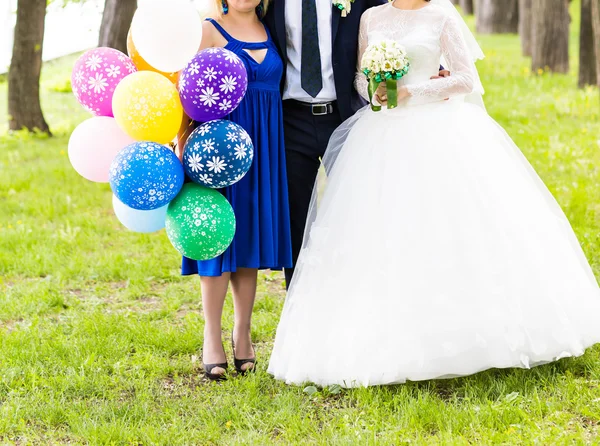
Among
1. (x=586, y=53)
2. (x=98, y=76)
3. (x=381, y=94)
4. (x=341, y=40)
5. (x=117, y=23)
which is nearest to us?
(x=98, y=76)

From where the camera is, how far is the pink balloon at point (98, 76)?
353 centimetres

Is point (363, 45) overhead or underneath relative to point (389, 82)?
overhead

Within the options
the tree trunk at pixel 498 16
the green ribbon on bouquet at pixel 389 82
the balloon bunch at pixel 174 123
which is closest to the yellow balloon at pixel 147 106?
the balloon bunch at pixel 174 123

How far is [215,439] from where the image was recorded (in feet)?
10.6

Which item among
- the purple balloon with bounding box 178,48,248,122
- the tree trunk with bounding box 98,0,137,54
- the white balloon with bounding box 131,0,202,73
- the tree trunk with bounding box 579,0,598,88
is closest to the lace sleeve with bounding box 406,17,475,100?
the purple balloon with bounding box 178,48,248,122

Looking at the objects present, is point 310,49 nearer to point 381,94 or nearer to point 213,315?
point 381,94

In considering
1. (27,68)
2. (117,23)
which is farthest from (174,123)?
(27,68)

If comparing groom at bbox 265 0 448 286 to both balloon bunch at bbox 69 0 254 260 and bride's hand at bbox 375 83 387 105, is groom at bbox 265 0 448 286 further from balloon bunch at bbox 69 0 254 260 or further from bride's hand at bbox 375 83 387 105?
balloon bunch at bbox 69 0 254 260

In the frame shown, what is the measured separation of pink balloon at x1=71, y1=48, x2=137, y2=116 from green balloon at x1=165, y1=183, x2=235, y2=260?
0.57 m

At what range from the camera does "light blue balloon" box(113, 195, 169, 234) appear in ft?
11.9

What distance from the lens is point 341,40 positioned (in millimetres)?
3850

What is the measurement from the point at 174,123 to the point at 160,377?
134 centimetres

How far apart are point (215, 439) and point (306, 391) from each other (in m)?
0.54

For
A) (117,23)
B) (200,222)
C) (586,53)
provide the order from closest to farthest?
(200,222)
(117,23)
(586,53)
